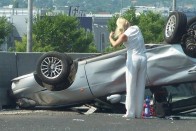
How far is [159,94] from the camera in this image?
1367 cm

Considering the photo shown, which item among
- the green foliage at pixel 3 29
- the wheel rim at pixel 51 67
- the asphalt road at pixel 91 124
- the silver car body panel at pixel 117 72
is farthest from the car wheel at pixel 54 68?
the green foliage at pixel 3 29

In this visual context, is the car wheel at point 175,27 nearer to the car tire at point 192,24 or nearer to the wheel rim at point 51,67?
the car tire at point 192,24

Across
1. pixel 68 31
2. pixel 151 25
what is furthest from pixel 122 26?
pixel 68 31

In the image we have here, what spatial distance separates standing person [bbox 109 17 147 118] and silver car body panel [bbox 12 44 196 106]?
4.93 ft

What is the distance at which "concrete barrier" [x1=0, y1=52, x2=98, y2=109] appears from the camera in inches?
606

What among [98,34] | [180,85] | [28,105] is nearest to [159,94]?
[180,85]

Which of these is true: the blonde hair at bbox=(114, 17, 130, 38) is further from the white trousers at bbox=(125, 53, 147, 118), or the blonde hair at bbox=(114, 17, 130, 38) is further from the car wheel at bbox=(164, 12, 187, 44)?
the car wheel at bbox=(164, 12, 187, 44)

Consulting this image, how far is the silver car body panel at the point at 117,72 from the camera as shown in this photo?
13789 mm

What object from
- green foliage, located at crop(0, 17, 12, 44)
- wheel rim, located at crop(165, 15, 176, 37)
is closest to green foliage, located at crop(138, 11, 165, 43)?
green foliage, located at crop(0, 17, 12, 44)

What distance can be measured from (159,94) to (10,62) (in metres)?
3.71

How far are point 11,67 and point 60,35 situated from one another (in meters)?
48.7

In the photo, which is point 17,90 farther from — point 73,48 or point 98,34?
point 98,34

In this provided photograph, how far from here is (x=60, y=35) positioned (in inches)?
2547

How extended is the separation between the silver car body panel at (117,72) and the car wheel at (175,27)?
0.29 meters
